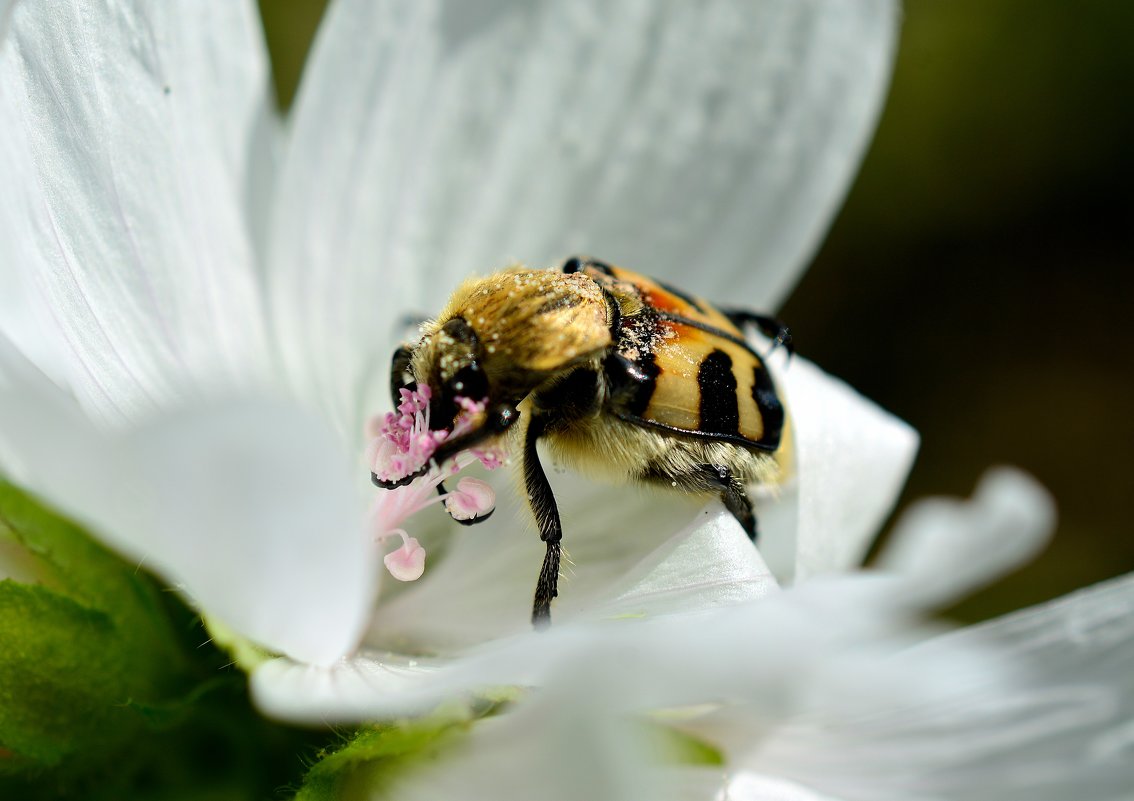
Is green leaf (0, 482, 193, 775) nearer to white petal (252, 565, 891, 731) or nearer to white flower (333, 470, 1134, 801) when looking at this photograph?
white flower (333, 470, 1134, 801)

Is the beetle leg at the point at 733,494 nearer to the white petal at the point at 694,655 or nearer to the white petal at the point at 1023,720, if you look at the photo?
the white petal at the point at 1023,720

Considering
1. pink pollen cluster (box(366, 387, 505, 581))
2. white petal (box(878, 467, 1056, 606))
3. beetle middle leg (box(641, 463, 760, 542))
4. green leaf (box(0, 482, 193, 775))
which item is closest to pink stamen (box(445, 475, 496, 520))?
pink pollen cluster (box(366, 387, 505, 581))

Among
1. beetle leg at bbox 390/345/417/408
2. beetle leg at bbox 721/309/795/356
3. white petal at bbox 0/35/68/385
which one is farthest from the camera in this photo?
beetle leg at bbox 721/309/795/356

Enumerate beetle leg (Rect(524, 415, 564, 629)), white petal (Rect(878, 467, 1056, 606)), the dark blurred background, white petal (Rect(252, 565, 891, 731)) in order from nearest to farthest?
1. white petal (Rect(252, 565, 891, 731))
2. white petal (Rect(878, 467, 1056, 606))
3. beetle leg (Rect(524, 415, 564, 629))
4. the dark blurred background

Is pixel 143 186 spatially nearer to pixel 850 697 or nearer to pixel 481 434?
pixel 481 434

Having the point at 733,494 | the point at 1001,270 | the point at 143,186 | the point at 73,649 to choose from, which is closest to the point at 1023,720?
the point at 733,494

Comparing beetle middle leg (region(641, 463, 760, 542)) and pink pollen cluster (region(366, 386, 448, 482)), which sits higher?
beetle middle leg (region(641, 463, 760, 542))

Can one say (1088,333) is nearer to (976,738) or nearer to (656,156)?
(656,156)
